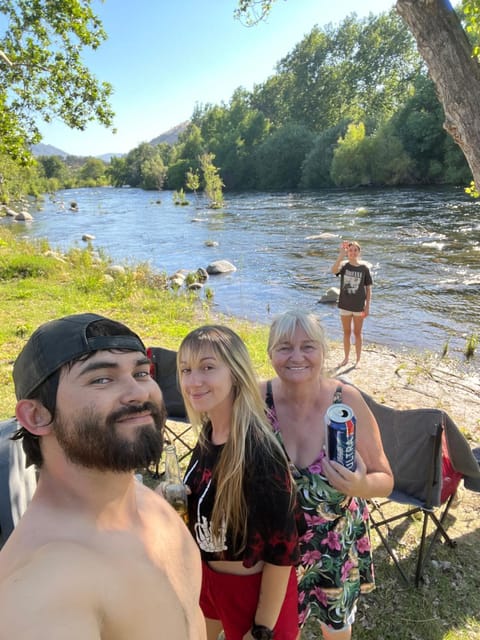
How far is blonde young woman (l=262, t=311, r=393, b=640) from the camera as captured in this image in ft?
5.65

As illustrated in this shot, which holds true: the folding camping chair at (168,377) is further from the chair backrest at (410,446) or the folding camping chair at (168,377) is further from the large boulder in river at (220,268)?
the large boulder in river at (220,268)

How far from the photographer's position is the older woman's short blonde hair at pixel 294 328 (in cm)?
196

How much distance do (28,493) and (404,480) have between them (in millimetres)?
2258

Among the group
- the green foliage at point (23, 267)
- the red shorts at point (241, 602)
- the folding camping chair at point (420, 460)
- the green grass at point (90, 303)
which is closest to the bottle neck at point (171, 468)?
the red shorts at point (241, 602)

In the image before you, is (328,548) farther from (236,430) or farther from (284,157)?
(284,157)

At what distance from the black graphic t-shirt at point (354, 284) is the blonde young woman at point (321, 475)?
444 cm

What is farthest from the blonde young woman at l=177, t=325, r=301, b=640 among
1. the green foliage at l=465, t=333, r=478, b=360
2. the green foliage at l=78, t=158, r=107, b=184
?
the green foliage at l=78, t=158, r=107, b=184

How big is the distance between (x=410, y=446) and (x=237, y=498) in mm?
1690

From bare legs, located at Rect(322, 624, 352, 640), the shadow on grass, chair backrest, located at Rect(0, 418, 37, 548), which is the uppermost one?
chair backrest, located at Rect(0, 418, 37, 548)

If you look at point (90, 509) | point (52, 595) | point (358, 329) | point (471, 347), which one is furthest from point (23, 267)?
point (52, 595)

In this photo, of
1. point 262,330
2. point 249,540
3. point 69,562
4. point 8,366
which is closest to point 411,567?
point 249,540

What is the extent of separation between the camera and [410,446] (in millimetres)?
2713

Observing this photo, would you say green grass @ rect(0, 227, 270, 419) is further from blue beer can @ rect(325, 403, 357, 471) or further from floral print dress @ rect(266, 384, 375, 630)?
blue beer can @ rect(325, 403, 357, 471)

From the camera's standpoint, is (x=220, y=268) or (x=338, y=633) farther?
(x=220, y=268)
